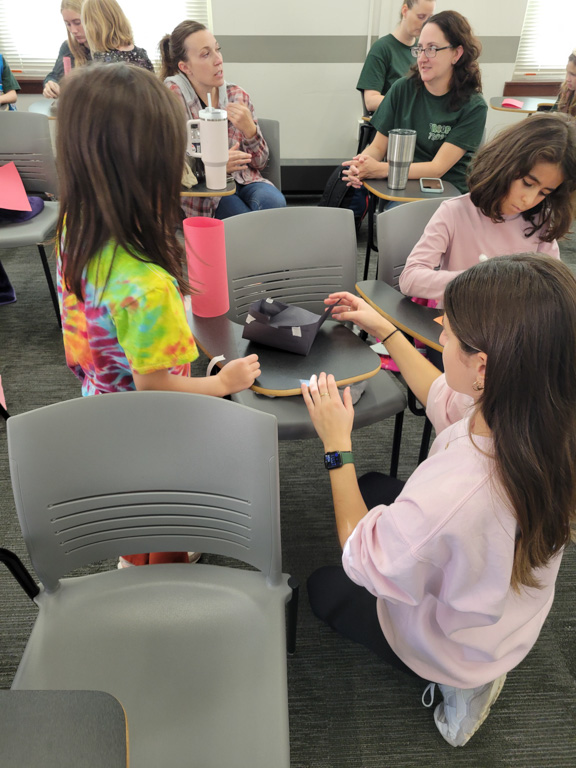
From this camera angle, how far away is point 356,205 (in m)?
3.70

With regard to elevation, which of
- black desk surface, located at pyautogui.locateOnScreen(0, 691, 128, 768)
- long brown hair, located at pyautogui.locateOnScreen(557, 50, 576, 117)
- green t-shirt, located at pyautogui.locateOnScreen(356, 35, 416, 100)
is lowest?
black desk surface, located at pyautogui.locateOnScreen(0, 691, 128, 768)

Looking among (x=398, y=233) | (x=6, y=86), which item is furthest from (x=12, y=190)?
(x=6, y=86)

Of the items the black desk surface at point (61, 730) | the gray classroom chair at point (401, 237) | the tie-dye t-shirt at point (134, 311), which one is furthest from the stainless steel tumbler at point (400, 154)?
the black desk surface at point (61, 730)

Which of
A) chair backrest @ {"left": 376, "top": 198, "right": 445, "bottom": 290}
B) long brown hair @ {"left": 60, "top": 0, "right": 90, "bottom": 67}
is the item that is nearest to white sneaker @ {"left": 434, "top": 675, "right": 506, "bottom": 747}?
chair backrest @ {"left": 376, "top": 198, "right": 445, "bottom": 290}

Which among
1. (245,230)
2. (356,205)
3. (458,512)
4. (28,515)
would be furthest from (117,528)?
(356,205)

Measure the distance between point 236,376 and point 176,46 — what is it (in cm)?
208

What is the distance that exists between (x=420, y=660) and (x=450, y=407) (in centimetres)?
53

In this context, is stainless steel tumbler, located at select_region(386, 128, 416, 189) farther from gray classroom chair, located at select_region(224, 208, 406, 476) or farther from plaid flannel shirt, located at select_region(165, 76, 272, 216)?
gray classroom chair, located at select_region(224, 208, 406, 476)

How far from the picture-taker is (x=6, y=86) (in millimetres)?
4195

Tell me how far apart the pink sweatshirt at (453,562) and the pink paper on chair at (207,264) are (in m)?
0.76

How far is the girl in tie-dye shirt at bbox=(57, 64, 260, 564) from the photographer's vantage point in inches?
38.9

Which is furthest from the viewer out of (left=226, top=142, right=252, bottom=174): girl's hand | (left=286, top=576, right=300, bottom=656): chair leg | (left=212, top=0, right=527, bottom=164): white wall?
(left=212, top=0, right=527, bottom=164): white wall

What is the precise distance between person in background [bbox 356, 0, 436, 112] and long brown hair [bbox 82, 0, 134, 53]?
5.46ft

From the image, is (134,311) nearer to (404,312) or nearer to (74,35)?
(404,312)
